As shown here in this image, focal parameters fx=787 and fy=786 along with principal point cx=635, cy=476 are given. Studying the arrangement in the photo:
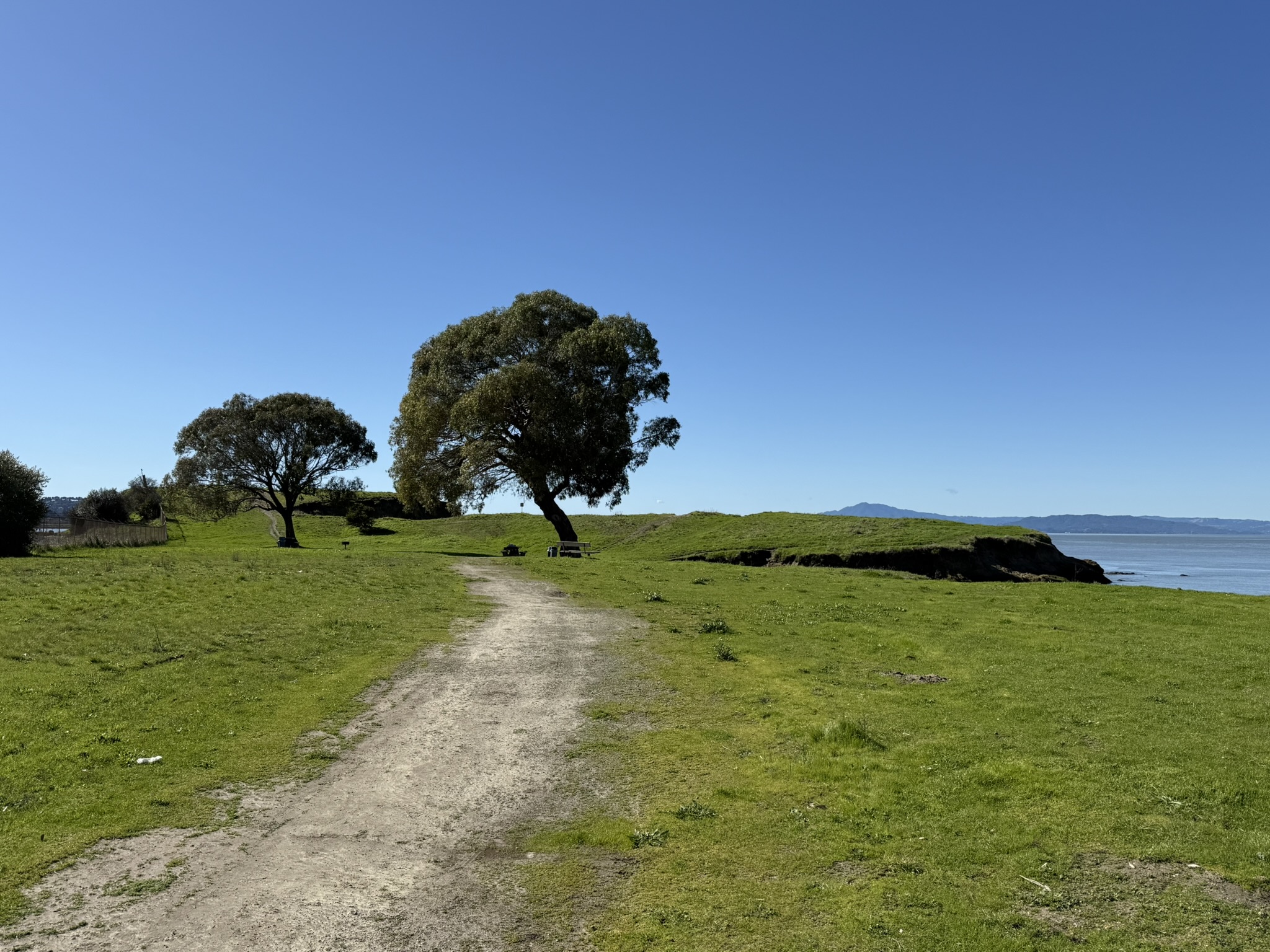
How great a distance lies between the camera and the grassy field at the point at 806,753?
712 cm

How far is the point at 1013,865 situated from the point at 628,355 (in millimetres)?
48160

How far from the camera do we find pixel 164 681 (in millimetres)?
14758

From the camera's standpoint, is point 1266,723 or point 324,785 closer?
point 324,785

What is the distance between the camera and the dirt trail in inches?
258

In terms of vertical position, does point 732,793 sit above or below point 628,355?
below

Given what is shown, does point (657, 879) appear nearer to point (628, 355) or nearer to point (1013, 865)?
point (1013, 865)

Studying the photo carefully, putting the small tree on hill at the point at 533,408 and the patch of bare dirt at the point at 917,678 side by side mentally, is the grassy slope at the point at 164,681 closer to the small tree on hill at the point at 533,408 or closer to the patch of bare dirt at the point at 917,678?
the patch of bare dirt at the point at 917,678

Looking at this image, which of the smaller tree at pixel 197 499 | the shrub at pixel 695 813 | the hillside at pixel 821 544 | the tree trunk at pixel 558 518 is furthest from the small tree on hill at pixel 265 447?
the shrub at pixel 695 813

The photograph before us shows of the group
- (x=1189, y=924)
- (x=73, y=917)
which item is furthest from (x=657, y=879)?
(x=73, y=917)

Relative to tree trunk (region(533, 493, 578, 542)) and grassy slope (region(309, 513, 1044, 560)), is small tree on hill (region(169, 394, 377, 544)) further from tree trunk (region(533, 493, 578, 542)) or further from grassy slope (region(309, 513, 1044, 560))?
tree trunk (region(533, 493, 578, 542))

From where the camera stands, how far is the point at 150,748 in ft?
36.9

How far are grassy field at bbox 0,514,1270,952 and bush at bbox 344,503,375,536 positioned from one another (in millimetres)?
55683

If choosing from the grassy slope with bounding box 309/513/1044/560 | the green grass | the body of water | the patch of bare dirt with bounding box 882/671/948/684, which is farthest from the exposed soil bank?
the patch of bare dirt with bounding box 882/671/948/684

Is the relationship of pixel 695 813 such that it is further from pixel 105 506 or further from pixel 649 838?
pixel 105 506
